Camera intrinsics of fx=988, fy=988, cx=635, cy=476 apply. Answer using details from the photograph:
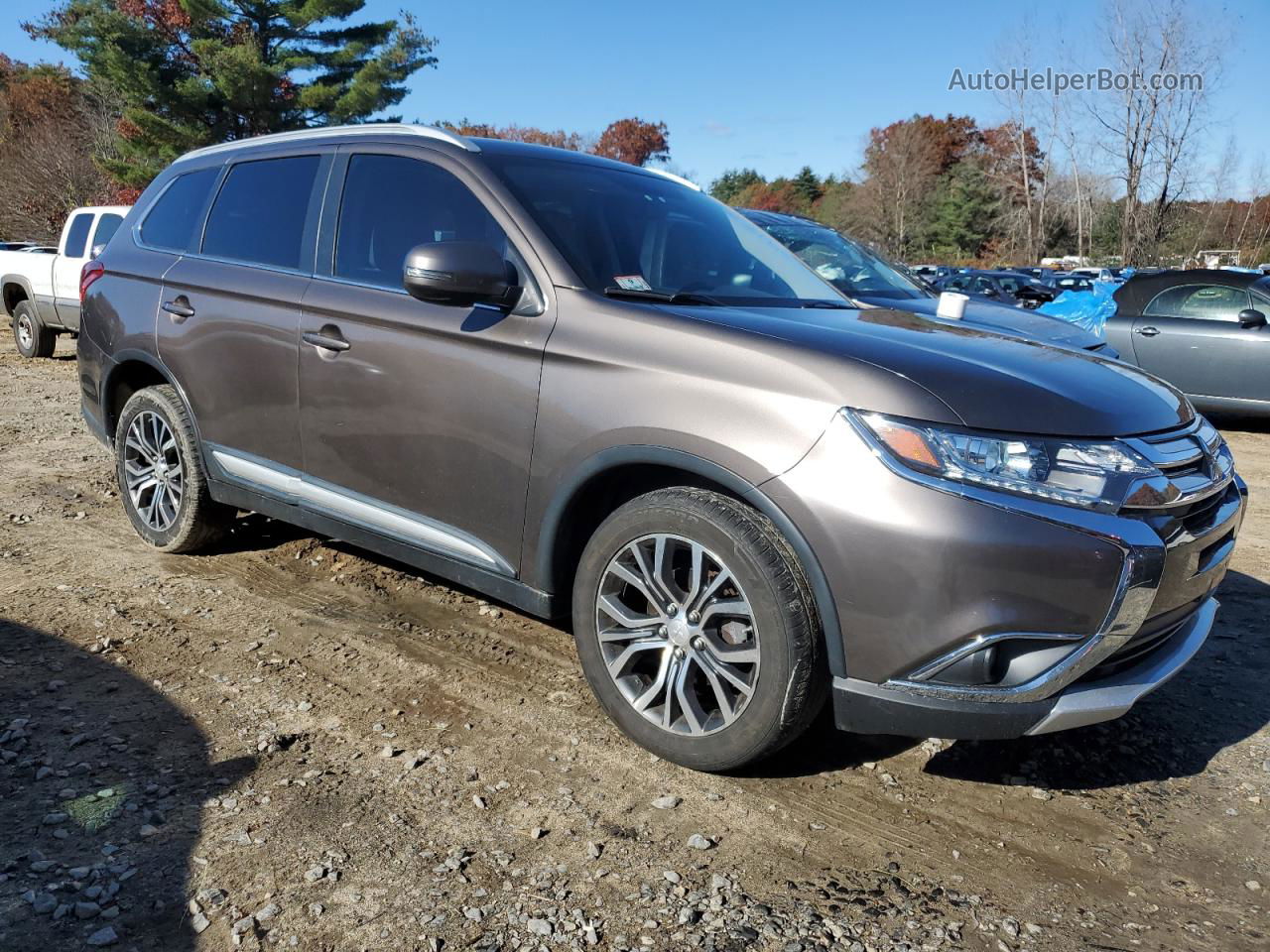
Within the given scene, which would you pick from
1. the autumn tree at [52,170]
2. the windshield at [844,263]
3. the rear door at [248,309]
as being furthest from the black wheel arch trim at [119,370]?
the autumn tree at [52,170]

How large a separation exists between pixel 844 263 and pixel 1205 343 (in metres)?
4.37

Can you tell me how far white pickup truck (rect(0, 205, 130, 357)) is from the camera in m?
12.1

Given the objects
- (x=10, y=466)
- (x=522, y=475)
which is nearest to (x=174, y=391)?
(x=522, y=475)

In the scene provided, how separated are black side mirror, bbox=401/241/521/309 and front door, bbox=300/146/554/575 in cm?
10

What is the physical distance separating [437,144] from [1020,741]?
9.52ft

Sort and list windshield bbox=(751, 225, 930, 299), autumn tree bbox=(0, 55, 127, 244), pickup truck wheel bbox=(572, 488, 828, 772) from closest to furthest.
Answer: pickup truck wheel bbox=(572, 488, 828, 772)
windshield bbox=(751, 225, 930, 299)
autumn tree bbox=(0, 55, 127, 244)

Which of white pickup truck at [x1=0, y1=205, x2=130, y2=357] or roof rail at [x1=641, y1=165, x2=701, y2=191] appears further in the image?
white pickup truck at [x1=0, y1=205, x2=130, y2=357]

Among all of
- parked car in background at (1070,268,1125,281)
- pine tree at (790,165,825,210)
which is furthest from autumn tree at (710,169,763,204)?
parked car in background at (1070,268,1125,281)

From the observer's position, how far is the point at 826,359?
2645 millimetres

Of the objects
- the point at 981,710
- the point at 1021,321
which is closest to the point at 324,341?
the point at 981,710

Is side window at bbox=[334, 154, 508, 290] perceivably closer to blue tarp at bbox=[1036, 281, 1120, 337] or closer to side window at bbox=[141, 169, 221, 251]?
side window at bbox=[141, 169, 221, 251]

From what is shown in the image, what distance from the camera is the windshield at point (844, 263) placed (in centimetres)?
701

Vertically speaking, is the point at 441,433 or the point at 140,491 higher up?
the point at 441,433

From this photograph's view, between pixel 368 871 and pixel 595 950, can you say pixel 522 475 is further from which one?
pixel 595 950
